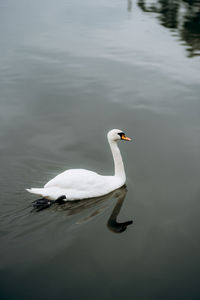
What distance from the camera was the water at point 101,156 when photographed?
515 cm

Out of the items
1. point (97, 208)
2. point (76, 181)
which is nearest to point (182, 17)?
point (76, 181)

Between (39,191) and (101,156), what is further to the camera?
(101,156)

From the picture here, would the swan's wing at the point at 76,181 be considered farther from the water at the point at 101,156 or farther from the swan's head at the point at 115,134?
the swan's head at the point at 115,134

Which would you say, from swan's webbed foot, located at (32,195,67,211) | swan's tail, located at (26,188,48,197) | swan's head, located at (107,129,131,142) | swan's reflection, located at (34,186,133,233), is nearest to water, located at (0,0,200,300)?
swan's reflection, located at (34,186,133,233)

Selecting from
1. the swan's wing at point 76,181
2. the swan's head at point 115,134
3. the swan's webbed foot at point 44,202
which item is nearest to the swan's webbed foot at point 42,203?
the swan's webbed foot at point 44,202

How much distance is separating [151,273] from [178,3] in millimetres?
23856

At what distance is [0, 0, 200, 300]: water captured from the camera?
5148mm

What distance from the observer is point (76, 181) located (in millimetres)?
6660

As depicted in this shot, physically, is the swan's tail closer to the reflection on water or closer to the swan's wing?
the swan's wing

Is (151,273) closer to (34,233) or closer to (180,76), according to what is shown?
(34,233)

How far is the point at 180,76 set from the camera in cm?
1276

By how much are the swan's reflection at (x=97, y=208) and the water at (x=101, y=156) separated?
0.03 meters

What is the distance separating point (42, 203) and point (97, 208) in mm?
995

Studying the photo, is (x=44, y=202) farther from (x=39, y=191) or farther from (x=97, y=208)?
(x=97, y=208)
